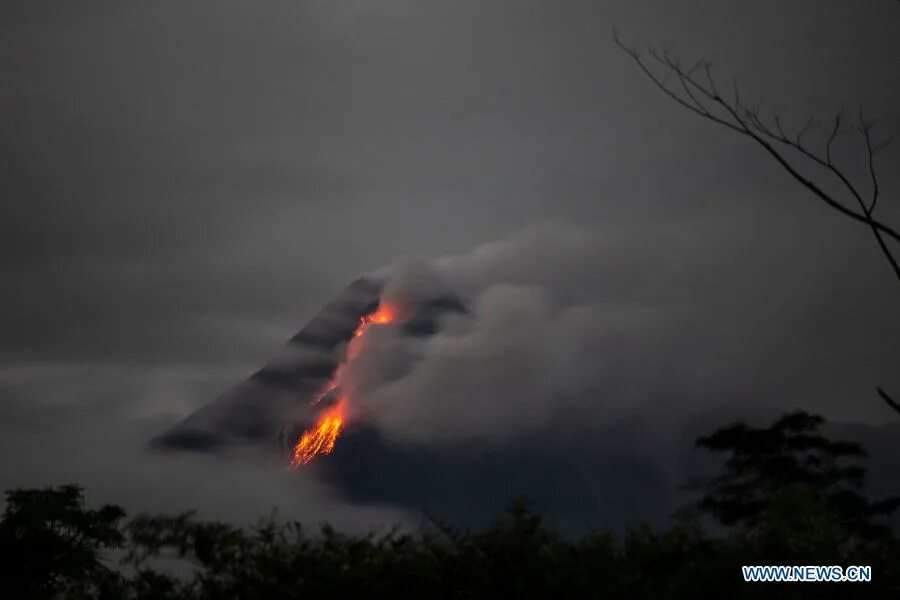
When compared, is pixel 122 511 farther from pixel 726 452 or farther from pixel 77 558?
pixel 726 452

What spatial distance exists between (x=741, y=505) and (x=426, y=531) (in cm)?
2249

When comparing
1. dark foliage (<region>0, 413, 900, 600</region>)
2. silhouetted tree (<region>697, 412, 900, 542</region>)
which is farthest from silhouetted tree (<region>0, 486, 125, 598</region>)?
silhouetted tree (<region>697, 412, 900, 542</region>)

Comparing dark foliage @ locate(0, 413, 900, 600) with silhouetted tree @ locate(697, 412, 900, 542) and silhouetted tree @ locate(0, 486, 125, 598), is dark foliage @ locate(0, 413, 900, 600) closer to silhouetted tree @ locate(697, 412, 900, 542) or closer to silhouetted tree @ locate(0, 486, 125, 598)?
silhouetted tree @ locate(0, 486, 125, 598)

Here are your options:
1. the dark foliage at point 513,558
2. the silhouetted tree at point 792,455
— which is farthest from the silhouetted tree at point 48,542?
the silhouetted tree at point 792,455

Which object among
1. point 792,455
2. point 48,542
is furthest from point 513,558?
point 792,455

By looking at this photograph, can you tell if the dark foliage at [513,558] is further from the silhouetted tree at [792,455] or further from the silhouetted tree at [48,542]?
the silhouetted tree at [792,455]

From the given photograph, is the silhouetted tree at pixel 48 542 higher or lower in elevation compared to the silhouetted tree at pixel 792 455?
lower

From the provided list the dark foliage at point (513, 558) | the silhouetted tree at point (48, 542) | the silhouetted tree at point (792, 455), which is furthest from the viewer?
the silhouetted tree at point (792, 455)

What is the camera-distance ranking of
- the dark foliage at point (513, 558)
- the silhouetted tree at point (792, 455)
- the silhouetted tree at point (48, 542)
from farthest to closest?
the silhouetted tree at point (792, 455), the silhouetted tree at point (48, 542), the dark foliage at point (513, 558)

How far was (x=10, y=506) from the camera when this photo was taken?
693 cm

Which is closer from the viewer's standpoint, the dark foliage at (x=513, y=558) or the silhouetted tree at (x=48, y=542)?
the dark foliage at (x=513, y=558)

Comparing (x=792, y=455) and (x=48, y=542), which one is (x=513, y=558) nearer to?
(x=48, y=542)

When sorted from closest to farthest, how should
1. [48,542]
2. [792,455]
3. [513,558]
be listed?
[513,558]
[48,542]
[792,455]

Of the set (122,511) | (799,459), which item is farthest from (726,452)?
(122,511)
